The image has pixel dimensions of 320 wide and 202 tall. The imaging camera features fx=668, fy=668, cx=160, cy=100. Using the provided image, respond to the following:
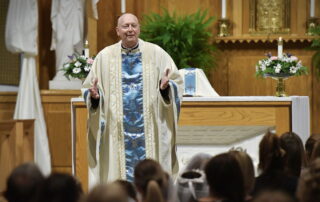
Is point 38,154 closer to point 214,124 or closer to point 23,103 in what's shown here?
point 23,103

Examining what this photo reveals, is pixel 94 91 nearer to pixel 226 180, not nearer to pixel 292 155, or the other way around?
pixel 292 155

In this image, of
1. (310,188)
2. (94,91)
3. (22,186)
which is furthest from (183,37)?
(310,188)

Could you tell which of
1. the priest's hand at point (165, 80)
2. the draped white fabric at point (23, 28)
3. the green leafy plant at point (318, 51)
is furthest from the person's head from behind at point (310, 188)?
the draped white fabric at point (23, 28)

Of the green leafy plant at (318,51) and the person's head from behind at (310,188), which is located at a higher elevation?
the green leafy plant at (318,51)

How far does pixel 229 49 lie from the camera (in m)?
9.56

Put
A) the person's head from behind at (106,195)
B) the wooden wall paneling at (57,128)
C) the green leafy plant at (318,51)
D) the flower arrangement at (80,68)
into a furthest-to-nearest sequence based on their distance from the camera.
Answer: the wooden wall paneling at (57,128), the green leafy plant at (318,51), the flower arrangement at (80,68), the person's head from behind at (106,195)

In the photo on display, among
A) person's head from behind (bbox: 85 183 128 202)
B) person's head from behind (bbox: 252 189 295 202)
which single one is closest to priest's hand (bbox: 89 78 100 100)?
person's head from behind (bbox: 85 183 128 202)

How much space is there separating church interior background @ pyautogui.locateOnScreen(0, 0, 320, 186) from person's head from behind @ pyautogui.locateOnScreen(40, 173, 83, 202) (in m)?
6.16

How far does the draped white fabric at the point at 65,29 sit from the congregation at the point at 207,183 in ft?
17.9

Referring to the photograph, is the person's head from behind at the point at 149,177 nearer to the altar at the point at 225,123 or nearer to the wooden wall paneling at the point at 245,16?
the altar at the point at 225,123

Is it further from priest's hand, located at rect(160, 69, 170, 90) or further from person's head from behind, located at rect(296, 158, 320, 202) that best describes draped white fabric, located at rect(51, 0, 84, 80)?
person's head from behind, located at rect(296, 158, 320, 202)

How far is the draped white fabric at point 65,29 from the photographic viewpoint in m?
9.12

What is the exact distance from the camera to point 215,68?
375 inches

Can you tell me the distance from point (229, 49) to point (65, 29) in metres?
2.34
